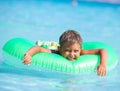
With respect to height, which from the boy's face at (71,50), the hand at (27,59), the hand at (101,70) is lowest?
the hand at (101,70)

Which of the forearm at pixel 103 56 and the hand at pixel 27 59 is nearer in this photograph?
the hand at pixel 27 59

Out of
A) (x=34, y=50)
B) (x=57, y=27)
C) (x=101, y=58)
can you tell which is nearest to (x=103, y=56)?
(x=101, y=58)

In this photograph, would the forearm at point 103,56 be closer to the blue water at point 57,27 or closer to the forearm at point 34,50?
the blue water at point 57,27

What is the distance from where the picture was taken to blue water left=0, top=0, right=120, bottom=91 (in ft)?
15.7

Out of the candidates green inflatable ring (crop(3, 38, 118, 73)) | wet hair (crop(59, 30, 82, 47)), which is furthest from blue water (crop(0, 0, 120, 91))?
wet hair (crop(59, 30, 82, 47))

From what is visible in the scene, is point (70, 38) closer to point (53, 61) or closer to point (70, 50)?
point (70, 50)

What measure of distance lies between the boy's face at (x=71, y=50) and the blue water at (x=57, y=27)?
0.25 metres

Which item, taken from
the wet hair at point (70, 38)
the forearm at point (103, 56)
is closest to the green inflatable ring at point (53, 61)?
the forearm at point (103, 56)

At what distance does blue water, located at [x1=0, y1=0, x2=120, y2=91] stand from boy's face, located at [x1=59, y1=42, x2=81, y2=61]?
0.25 meters

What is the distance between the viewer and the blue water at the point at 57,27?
4781 millimetres

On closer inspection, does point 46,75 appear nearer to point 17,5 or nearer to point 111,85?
point 111,85

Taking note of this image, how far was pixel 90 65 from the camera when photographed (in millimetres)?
4973

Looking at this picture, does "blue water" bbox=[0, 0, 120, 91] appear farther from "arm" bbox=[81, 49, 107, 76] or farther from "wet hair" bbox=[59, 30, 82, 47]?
"wet hair" bbox=[59, 30, 82, 47]

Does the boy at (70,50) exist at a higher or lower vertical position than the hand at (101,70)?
higher
